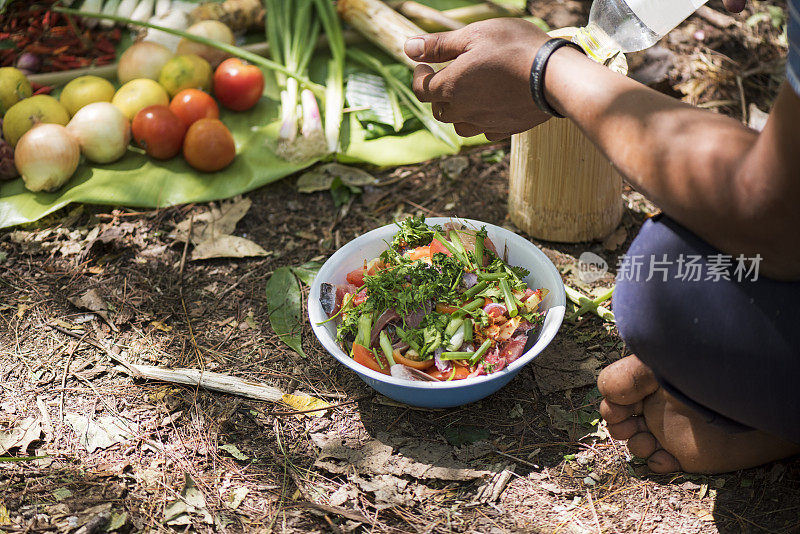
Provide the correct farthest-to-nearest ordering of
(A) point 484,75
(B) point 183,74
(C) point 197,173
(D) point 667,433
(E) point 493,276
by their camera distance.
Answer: (B) point 183,74, (C) point 197,173, (E) point 493,276, (D) point 667,433, (A) point 484,75

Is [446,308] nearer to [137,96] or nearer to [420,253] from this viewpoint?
[420,253]

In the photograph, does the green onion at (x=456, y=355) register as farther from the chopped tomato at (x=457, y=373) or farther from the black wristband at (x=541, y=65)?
the black wristband at (x=541, y=65)

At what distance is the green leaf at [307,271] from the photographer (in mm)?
2504

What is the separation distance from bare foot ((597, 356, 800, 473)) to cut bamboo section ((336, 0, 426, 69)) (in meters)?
1.97

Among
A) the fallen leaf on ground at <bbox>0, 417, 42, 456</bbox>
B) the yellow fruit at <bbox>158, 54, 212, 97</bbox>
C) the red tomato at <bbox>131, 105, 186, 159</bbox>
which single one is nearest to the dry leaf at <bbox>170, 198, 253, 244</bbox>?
the red tomato at <bbox>131, 105, 186, 159</bbox>

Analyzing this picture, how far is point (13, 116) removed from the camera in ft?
9.40

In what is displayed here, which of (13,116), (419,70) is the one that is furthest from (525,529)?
(13,116)

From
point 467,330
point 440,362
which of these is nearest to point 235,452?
point 440,362

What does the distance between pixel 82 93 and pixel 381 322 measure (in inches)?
74.9

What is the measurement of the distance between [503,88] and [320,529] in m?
1.18

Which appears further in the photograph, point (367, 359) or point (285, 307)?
point (285, 307)

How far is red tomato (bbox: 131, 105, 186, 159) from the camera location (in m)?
2.85

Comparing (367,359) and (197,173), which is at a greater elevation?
(367,359)

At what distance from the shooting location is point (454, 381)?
181 cm
